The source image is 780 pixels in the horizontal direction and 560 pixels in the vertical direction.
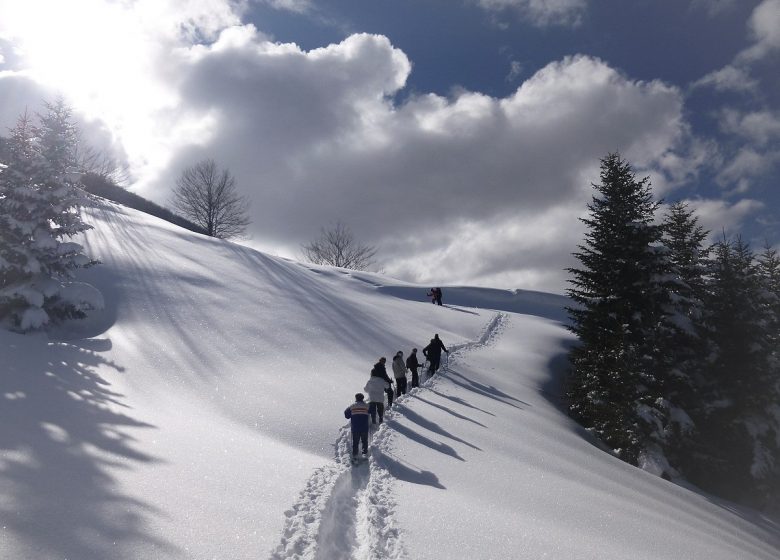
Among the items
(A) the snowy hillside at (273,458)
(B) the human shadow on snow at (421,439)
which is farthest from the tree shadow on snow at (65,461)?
(B) the human shadow on snow at (421,439)

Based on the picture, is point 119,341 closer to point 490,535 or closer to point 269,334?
point 269,334

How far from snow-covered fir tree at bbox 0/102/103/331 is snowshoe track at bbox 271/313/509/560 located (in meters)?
11.3

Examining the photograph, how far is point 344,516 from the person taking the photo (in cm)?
772

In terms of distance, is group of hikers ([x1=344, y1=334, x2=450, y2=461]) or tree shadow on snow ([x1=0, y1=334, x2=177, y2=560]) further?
group of hikers ([x1=344, y1=334, x2=450, y2=461])

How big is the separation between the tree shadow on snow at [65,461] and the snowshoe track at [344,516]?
1.75 metres

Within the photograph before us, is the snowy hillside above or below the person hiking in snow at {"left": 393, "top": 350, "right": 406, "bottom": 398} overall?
below

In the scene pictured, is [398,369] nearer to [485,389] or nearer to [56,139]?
[485,389]

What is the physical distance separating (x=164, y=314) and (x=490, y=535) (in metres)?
16.0

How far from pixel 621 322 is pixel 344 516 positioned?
50.3ft

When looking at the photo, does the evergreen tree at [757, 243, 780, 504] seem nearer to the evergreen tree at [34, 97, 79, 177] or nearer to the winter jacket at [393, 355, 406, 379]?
the winter jacket at [393, 355, 406, 379]

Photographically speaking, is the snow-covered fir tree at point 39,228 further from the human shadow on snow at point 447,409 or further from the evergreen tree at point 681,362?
the evergreen tree at point 681,362

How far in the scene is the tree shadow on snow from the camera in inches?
211

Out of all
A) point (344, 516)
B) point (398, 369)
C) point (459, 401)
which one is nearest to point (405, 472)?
point (344, 516)

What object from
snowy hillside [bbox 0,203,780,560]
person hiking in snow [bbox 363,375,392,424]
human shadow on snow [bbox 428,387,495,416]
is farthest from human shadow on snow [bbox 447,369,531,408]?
person hiking in snow [bbox 363,375,392,424]
